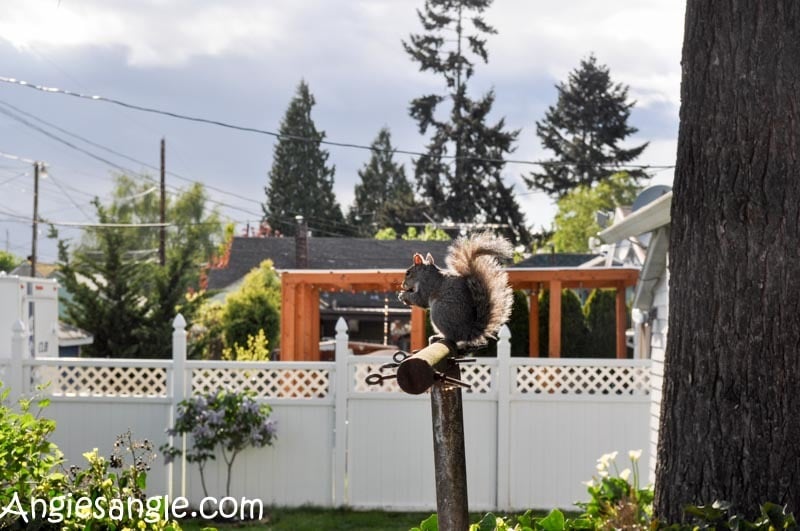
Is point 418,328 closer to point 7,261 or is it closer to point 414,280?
point 414,280

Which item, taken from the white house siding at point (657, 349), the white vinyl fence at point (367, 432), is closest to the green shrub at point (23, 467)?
the white house siding at point (657, 349)

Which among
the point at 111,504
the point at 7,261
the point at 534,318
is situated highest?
the point at 7,261

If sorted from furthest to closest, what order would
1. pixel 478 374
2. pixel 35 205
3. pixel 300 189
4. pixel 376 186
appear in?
pixel 376 186 < pixel 300 189 < pixel 35 205 < pixel 478 374

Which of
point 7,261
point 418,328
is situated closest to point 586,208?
point 418,328

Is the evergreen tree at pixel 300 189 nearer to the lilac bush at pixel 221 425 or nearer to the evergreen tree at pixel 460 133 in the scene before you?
the evergreen tree at pixel 460 133

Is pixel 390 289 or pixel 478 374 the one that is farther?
pixel 390 289

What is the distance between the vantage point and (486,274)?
3.40m

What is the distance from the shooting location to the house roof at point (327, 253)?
36.8m

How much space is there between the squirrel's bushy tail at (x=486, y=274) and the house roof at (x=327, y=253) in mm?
29645

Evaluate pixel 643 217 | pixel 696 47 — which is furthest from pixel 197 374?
pixel 696 47

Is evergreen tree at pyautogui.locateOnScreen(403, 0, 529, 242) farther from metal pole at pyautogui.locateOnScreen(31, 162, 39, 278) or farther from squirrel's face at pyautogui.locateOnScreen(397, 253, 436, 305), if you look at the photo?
squirrel's face at pyautogui.locateOnScreen(397, 253, 436, 305)

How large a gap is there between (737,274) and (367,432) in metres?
7.49

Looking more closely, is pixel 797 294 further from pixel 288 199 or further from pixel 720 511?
pixel 288 199

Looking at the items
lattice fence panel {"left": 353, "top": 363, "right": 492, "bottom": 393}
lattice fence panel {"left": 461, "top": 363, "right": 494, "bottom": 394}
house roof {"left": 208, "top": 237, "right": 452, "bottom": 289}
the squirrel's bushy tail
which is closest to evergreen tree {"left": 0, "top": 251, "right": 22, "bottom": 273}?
house roof {"left": 208, "top": 237, "right": 452, "bottom": 289}
